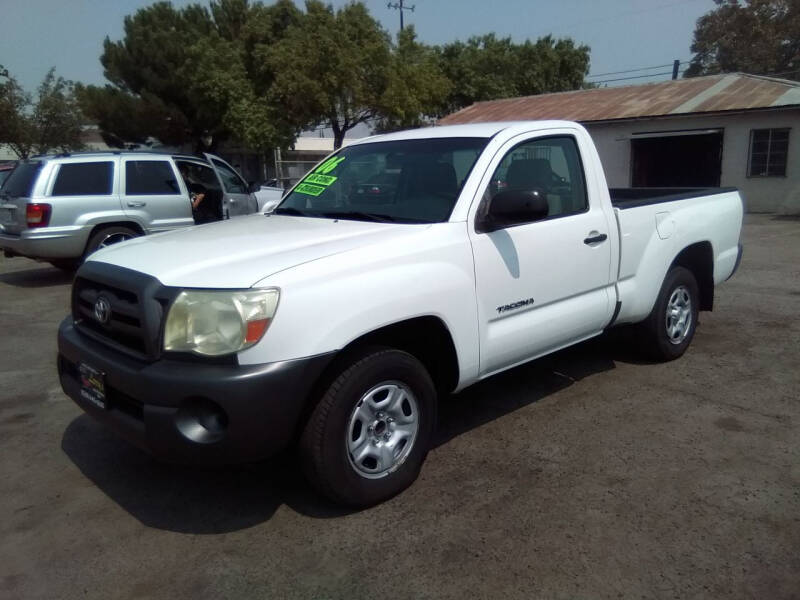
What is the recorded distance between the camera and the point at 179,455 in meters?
2.84

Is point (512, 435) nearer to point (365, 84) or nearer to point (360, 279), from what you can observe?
point (360, 279)

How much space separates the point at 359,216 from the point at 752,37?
1925 inches

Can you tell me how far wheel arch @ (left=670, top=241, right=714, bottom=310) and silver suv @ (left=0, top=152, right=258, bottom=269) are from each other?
22.0ft

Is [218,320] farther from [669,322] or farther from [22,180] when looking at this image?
[22,180]

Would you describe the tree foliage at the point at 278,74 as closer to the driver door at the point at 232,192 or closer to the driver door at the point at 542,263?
the driver door at the point at 232,192

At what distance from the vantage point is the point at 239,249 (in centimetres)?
333

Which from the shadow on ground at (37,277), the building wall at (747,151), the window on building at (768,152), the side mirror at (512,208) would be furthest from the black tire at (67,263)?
the window on building at (768,152)

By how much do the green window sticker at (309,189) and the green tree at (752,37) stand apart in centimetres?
4412

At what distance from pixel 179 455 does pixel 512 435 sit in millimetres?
2043

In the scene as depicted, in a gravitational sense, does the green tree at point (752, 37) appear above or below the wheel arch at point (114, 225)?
above

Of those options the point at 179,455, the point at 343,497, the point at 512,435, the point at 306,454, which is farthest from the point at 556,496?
the point at 179,455

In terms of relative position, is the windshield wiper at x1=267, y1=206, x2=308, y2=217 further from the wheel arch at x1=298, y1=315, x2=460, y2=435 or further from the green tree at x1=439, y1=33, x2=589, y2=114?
the green tree at x1=439, y1=33, x2=589, y2=114

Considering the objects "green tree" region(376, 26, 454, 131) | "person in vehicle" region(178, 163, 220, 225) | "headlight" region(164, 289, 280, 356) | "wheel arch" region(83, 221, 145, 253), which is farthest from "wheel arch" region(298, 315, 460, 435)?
"green tree" region(376, 26, 454, 131)

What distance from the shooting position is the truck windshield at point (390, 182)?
3801 mm
